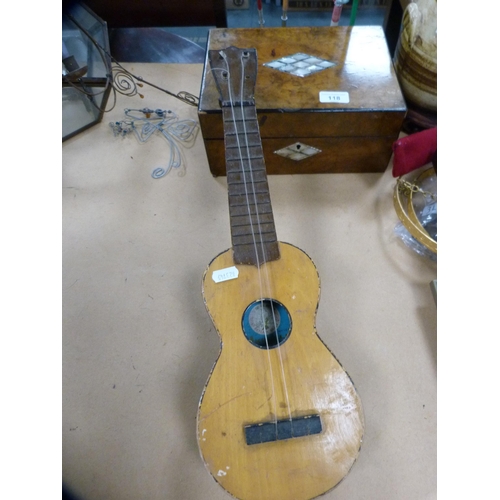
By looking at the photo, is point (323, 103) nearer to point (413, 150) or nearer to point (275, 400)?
point (413, 150)

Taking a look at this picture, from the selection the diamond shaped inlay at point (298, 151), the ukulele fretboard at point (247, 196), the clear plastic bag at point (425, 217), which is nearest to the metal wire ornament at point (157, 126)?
the diamond shaped inlay at point (298, 151)

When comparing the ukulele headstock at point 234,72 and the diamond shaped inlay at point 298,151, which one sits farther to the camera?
the diamond shaped inlay at point 298,151

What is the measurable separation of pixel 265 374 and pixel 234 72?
0.72 m

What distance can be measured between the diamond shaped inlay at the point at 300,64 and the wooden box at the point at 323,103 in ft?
0.05

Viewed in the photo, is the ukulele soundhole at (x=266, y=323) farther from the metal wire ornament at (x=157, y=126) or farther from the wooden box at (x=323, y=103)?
the metal wire ornament at (x=157, y=126)

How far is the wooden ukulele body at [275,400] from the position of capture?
0.59 metres

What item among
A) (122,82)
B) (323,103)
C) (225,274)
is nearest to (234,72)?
(323,103)

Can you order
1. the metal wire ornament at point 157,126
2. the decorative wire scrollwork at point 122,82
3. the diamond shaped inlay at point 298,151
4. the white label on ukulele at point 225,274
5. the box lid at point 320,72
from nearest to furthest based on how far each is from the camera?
the white label on ukulele at point 225,274
the box lid at point 320,72
the diamond shaped inlay at point 298,151
the decorative wire scrollwork at point 122,82
the metal wire ornament at point 157,126

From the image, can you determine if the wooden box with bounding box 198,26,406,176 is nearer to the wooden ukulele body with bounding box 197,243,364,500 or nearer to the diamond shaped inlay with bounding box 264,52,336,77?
the diamond shaped inlay with bounding box 264,52,336,77

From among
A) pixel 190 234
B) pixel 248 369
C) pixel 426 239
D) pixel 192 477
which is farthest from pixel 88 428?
pixel 426 239

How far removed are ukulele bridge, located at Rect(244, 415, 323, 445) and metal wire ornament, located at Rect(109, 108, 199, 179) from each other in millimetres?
1003

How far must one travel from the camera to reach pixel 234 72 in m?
0.86

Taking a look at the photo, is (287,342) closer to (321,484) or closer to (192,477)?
(321,484)

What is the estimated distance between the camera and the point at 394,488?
78 cm
